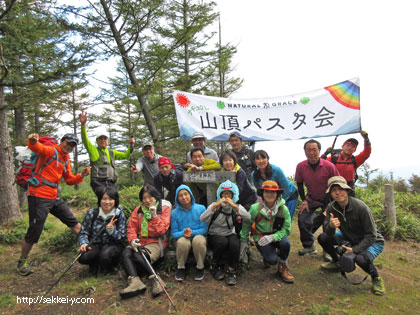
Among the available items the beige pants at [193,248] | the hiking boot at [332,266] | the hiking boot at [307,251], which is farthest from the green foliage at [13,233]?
the hiking boot at [332,266]

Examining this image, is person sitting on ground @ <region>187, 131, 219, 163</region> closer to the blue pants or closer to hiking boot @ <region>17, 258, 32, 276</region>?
the blue pants

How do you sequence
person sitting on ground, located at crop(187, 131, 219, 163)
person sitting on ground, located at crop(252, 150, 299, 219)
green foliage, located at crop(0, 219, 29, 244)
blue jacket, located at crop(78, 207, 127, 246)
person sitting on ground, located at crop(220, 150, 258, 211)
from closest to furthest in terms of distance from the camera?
1. blue jacket, located at crop(78, 207, 127, 246)
2. person sitting on ground, located at crop(220, 150, 258, 211)
3. person sitting on ground, located at crop(252, 150, 299, 219)
4. person sitting on ground, located at crop(187, 131, 219, 163)
5. green foliage, located at crop(0, 219, 29, 244)

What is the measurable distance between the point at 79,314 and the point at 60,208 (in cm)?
199

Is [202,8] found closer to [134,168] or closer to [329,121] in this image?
[329,121]

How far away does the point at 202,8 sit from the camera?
10.5 metres

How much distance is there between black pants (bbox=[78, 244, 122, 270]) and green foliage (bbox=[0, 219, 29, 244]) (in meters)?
3.36

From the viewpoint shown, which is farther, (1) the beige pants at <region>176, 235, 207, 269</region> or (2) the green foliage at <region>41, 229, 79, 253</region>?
(2) the green foliage at <region>41, 229, 79, 253</region>

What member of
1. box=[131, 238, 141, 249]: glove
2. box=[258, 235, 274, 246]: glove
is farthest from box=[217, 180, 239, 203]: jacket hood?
box=[131, 238, 141, 249]: glove

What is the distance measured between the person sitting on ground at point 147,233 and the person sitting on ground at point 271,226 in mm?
1321

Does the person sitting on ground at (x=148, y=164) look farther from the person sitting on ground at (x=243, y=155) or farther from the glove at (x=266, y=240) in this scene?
the glove at (x=266, y=240)

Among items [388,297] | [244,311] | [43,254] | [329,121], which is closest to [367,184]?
[329,121]

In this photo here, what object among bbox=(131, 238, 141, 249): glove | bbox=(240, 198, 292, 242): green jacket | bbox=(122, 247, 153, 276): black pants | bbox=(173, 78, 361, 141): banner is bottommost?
bbox=(122, 247, 153, 276): black pants

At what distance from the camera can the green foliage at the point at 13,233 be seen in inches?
222

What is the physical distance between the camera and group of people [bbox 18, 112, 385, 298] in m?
3.42
